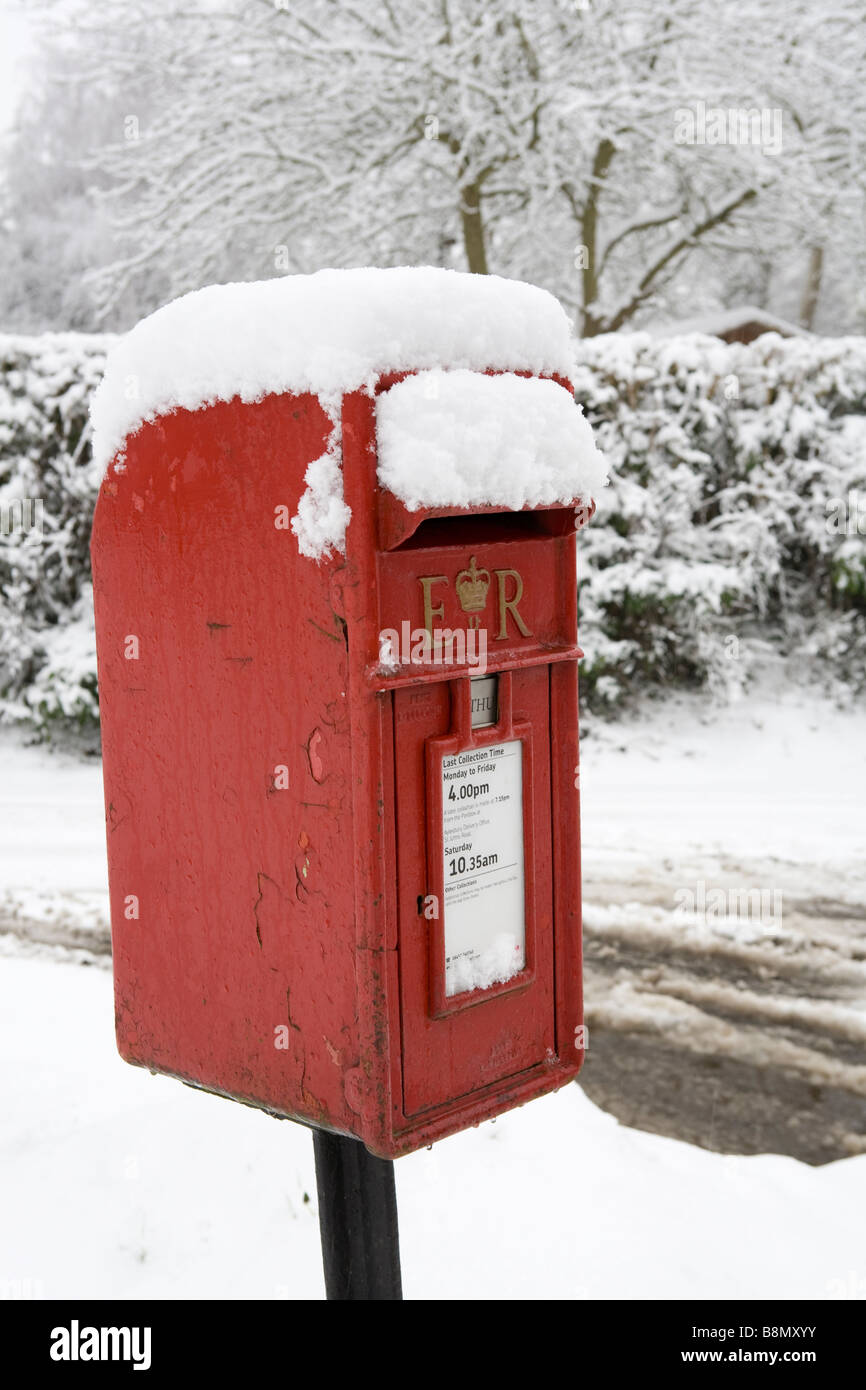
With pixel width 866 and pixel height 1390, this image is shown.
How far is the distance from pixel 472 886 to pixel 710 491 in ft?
17.0

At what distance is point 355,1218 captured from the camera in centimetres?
171

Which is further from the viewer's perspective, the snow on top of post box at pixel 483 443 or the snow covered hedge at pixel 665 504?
the snow covered hedge at pixel 665 504

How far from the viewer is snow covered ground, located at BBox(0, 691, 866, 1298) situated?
2416 mm

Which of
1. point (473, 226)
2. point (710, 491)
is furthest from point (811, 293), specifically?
point (710, 491)

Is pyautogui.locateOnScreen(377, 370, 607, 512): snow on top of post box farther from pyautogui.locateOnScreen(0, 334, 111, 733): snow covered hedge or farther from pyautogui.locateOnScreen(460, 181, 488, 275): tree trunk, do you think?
pyautogui.locateOnScreen(460, 181, 488, 275): tree trunk

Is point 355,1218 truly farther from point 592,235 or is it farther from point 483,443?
point 592,235

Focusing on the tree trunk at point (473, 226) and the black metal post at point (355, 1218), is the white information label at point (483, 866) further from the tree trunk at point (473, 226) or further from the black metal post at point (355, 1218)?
the tree trunk at point (473, 226)

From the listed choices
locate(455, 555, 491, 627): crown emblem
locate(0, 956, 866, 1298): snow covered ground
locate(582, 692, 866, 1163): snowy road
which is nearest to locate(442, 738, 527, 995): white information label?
locate(455, 555, 491, 627): crown emblem

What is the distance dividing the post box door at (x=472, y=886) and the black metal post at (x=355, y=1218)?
18 centimetres

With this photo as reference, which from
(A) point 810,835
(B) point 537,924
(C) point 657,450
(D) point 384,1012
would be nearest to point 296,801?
(D) point 384,1012

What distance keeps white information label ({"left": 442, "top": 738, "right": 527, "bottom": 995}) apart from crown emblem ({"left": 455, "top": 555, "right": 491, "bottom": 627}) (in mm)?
184

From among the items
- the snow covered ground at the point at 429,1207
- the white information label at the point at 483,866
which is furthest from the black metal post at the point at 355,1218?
the snow covered ground at the point at 429,1207

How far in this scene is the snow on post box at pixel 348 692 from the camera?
58.5 inches

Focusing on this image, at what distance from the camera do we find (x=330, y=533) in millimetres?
A: 1476
